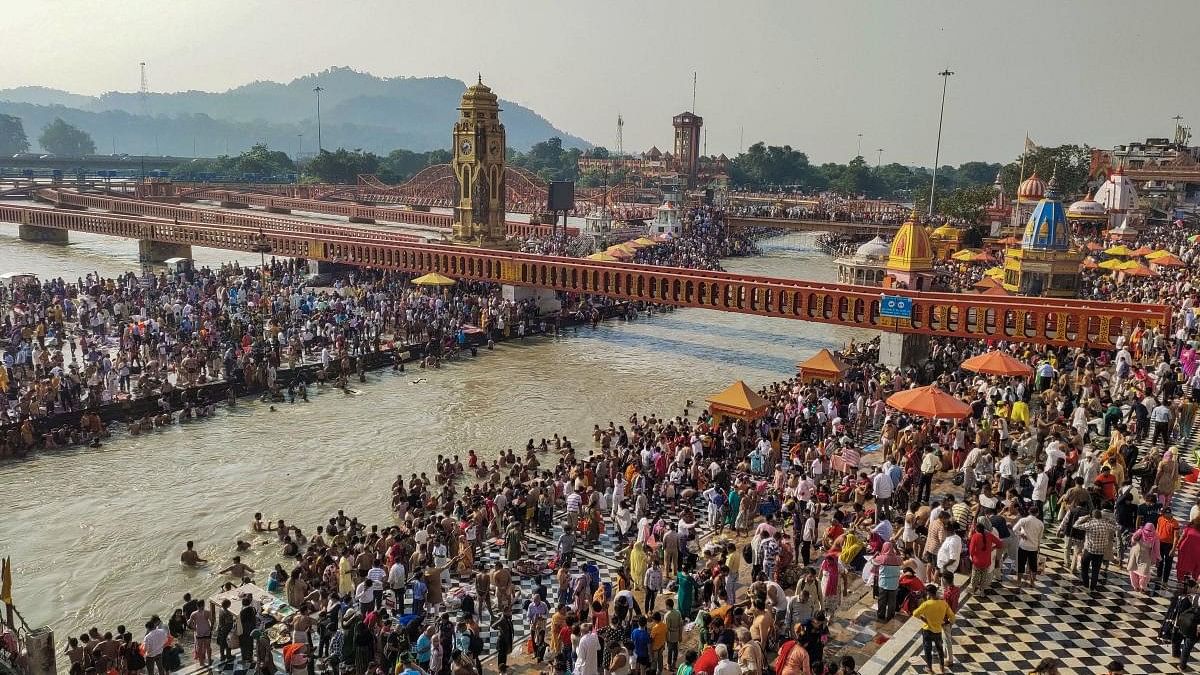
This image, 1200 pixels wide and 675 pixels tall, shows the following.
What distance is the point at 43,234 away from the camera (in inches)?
2837

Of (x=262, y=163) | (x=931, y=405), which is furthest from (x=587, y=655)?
(x=262, y=163)

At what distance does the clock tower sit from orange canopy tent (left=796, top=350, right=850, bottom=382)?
79.9ft

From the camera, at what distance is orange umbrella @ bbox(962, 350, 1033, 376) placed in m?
21.2

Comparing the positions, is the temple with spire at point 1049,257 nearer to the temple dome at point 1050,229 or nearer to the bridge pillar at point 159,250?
the temple dome at point 1050,229

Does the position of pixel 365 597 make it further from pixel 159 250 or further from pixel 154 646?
pixel 159 250

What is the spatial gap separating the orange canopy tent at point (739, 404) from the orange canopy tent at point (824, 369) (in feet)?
14.5

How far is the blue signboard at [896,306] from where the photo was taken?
2995 cm

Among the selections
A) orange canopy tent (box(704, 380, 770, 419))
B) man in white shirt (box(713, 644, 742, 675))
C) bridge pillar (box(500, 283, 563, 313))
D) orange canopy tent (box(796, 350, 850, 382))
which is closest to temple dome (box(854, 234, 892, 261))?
bridge pillar (box(500, 283, 563, 313))

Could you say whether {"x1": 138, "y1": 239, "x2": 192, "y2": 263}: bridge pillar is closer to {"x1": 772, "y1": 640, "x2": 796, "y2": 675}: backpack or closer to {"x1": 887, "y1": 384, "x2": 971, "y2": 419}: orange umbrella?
{"x1": 887, "y1": 384, "x2": 971, "y2": 419}: orange umbrella

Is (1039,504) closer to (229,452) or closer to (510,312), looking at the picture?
(229,452)

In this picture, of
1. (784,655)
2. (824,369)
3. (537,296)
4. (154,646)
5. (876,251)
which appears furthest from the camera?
(537,296)

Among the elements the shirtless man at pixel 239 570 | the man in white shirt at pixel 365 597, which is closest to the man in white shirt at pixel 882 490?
the man in white shirt at pixel 365 597

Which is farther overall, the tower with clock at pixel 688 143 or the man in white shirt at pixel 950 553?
the tower with clock at pixel 688 143

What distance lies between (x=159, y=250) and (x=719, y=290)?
42.0m
